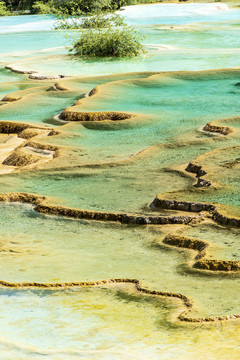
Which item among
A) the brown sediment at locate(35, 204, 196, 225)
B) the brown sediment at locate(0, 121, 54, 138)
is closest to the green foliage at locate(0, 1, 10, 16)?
the brown sediment at locate(0, 121, 54, 138)

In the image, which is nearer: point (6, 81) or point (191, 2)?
point (6, 81)

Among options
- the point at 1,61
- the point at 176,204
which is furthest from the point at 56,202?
the point at 1,61

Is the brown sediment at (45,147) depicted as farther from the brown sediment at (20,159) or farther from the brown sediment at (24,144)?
the brown sediment at (20,159)

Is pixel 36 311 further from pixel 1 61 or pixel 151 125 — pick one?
pixel 1 61

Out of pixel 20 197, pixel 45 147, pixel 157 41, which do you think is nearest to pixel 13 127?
pixel 45 147

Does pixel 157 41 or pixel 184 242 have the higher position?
pixel 157 41

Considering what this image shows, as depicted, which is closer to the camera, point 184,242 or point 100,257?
point 100,257

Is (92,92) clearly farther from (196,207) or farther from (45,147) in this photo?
(196,207)
